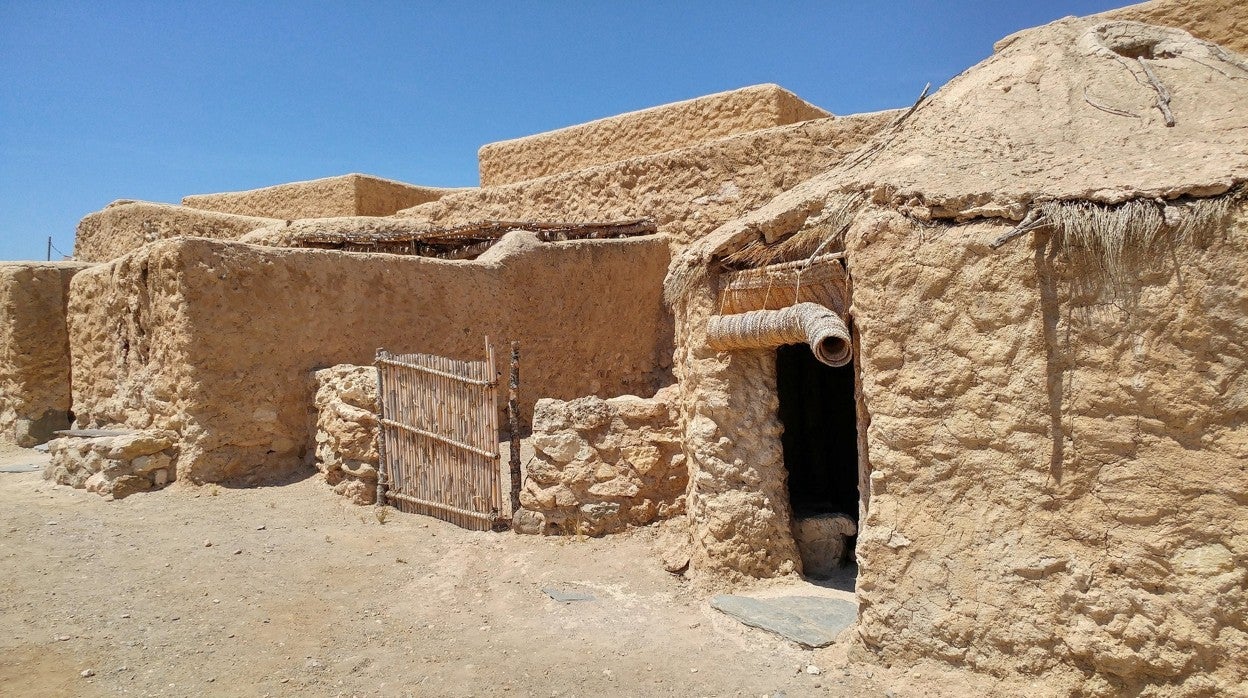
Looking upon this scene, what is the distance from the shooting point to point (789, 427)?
756cm

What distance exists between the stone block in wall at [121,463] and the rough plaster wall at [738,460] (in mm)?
5681

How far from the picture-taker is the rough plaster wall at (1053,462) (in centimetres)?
338

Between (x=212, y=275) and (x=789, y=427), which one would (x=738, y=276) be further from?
(x=212, y=275)

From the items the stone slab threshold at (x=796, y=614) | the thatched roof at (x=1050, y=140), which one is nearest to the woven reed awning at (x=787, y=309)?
the thatched roof at (x=1050, y=140)

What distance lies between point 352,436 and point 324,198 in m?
9.94

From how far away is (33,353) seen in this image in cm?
1013

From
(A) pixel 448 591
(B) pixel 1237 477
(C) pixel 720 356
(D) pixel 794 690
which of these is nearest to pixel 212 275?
(A) pixel 448 591

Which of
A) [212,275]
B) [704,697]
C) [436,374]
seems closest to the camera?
[704,697]

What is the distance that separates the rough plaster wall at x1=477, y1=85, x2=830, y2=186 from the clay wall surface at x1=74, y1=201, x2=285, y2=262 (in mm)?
4459

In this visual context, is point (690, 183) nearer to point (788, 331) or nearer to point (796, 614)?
point (788, 331)

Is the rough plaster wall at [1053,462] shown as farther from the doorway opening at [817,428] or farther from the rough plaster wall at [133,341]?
the rough plaster wall at [133,341]

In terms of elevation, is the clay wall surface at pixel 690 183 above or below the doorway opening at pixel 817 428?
above

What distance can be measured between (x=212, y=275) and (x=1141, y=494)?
7.88 meters

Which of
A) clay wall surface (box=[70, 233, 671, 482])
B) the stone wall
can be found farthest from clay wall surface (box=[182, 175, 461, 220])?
the stone wall
